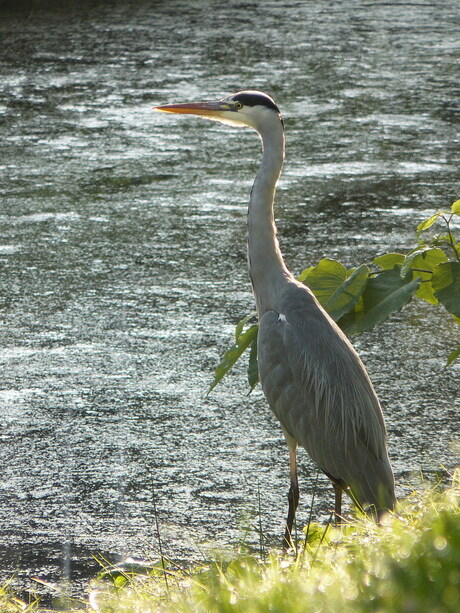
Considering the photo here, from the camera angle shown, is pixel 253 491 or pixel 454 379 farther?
pixel 454 379

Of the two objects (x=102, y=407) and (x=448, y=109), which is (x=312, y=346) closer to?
(x=102, y=407)

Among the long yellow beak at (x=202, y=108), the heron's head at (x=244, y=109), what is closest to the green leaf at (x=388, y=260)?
the heron's head at (x=244, y=109)

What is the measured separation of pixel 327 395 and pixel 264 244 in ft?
2.23

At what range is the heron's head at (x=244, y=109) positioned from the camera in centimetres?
452

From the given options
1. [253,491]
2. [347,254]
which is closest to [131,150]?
[347,254]

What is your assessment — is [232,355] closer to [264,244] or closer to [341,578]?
[264,244]

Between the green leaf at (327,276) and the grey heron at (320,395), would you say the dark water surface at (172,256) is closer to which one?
the grey heron at (320,395)

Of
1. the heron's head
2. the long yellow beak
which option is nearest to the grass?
the heron's head

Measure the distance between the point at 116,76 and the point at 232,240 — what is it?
5601 millimetres

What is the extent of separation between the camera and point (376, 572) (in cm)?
254

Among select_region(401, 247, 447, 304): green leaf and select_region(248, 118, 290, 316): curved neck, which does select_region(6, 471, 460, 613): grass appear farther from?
select_region(248, 118, 290, 316): curved neck

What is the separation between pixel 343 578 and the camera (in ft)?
8.71

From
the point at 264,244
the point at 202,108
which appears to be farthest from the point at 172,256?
the point at 264,244

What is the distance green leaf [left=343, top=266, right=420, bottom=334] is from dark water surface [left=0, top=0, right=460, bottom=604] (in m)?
0.69
